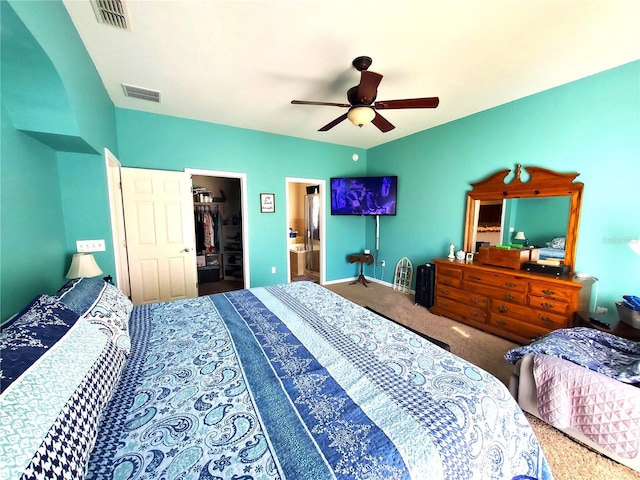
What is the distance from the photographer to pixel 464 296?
9.95 ft

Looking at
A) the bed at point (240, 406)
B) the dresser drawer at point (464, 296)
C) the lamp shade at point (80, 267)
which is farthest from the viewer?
the dresser drawer at point (464, 296)

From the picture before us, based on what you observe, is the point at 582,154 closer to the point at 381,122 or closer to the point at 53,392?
the point at 381,122

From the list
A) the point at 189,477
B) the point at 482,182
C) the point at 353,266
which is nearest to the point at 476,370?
the point at 189,477

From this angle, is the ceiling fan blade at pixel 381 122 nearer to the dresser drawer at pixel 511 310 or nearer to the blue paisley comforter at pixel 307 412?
the blue paisley comforter at pixel 307 412

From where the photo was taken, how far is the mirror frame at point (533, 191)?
8.09 feet


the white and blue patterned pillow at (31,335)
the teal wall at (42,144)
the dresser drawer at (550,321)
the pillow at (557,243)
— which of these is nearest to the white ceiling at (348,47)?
the teal wall at (42,144)

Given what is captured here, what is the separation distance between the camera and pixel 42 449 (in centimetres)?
57

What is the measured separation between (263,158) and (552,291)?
13.0 feet

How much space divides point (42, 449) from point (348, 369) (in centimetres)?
98

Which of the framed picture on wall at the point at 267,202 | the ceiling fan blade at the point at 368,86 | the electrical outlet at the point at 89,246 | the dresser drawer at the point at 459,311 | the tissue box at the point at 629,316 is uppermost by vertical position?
the ceiling fan blade at the point at 368,86

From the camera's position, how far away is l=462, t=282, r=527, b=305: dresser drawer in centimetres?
254

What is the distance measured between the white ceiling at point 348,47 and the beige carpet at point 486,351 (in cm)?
267

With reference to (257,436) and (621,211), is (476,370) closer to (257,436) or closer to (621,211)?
(257,436)

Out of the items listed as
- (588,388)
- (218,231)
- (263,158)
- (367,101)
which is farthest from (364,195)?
(588,388)
